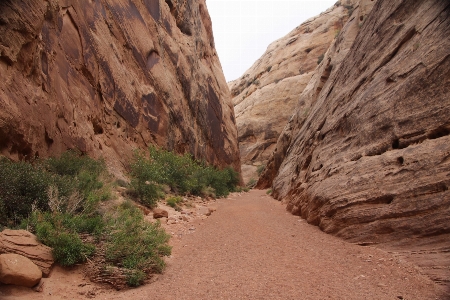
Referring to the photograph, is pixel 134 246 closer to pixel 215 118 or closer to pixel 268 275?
pixel 268 275

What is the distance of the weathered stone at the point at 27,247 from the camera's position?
4.30m

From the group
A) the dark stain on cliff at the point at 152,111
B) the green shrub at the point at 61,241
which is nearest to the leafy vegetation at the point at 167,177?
the dark stain on cliff at the point at 152,111

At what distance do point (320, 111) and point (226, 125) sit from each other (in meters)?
16.7

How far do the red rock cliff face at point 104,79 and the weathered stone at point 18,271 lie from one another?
3846mm

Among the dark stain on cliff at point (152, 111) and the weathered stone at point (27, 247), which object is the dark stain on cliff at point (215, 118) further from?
the weathered stone at point (27, 247)

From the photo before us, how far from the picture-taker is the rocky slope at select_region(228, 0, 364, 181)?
39.9 metres

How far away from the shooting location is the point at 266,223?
9.66 meters

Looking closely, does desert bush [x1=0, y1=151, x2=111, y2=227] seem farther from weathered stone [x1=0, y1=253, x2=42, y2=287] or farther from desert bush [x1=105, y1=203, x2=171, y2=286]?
weathered stone [x1=0, y1=253, x2=42, y2=287]

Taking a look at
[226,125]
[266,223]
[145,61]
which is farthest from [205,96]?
[266,223]

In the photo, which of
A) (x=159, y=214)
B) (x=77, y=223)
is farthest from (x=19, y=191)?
(x=159, y=214)

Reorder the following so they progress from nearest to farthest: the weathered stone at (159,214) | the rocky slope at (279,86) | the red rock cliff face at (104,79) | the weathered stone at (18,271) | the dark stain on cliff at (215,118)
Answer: the weathered stone at (18,271) → the red rock cliff face at (104,79) → the weathered stone at (159,214) → the dark stain on cliff at (215,118) → the rocky slope at (279,86)

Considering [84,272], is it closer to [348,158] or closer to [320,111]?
[348,158]

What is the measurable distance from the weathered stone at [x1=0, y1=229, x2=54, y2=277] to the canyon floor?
224 mm

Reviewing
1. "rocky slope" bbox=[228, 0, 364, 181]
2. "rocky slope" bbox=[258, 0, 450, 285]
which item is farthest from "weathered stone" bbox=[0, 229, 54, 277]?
"rocky slope" bbox=[228, 0, 364, 181]
